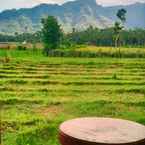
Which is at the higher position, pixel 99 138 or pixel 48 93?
pixel 99 138

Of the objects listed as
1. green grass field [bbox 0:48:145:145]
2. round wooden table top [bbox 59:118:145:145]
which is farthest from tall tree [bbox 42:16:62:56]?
round wooden table top [bbox 59:118:145:145]

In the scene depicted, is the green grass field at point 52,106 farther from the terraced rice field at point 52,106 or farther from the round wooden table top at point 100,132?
the round wooden table top at point 100,132

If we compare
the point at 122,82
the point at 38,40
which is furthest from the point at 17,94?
the point at 38,40

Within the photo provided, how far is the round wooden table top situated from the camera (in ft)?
14.9

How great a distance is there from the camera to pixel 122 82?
23.5m

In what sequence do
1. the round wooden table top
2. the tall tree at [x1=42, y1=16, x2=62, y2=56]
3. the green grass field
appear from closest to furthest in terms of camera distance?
the round wooden table top < the green grass field < the tall tree at [x1=42, y1=16, x2=62, y2=56]

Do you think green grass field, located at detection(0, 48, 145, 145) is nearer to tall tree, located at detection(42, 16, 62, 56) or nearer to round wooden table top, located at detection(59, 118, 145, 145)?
round wooden table top, located at detection(59, 118, 145, 145)

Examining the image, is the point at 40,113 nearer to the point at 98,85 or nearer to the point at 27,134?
the point at 27,134

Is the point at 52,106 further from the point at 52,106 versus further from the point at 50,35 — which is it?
the point at 50,35

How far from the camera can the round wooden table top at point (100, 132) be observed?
4.53 m

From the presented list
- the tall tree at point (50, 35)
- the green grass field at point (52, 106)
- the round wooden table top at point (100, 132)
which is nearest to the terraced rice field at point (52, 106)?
the green grass field at point (52, 106)

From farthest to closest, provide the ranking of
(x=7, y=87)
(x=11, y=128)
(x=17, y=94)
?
(x=7, y=87)
(x=17, y=94)
(x=11, y=128)

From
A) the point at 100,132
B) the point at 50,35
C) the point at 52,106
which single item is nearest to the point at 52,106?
the point at 52,106

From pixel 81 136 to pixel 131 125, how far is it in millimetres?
913
